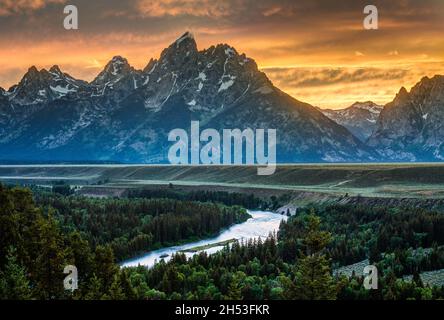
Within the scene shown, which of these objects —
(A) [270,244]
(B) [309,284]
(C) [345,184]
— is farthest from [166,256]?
(C) [345,184]

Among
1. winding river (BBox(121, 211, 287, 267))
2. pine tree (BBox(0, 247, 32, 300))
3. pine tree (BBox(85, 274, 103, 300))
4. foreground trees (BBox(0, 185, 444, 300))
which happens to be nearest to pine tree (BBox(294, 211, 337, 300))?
foreground trees (BBox(0, 185, 444, 300))

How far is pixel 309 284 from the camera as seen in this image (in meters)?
40.0

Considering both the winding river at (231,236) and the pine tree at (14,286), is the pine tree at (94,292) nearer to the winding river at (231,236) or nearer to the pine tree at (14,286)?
the pine tree at (14,286)

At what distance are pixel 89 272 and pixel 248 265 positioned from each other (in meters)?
24.1

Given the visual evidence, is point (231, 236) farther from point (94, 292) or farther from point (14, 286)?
point (14, 286)

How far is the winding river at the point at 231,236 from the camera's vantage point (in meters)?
92.0

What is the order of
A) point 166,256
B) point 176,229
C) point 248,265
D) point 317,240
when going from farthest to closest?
1. point 176,229
2. point 166,256
3. point 248,265
4. point 317,240

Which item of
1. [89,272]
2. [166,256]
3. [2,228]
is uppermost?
[2,228]

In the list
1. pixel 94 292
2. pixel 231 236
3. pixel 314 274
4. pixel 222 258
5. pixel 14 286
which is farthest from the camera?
pixel 231 236

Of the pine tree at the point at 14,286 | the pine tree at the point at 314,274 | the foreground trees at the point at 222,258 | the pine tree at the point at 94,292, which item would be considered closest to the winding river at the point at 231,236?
the foreground trees at the point at 222,258

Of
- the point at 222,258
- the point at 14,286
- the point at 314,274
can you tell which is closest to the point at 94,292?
the point at 14,286

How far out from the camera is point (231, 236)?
4449 inches
